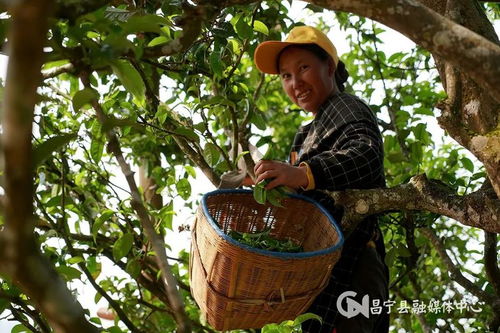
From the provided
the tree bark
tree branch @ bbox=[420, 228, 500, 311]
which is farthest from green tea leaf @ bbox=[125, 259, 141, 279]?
the tree bark

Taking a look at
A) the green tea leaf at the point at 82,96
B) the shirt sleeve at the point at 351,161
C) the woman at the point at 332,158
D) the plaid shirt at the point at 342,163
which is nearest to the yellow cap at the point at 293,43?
the woman at the point at 332,158

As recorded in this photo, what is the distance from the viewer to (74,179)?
258 cm

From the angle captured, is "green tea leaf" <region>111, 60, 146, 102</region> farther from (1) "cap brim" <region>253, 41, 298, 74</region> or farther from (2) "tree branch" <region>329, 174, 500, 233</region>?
(1) "cap brim" <region>253, 41, 298, 74</region>

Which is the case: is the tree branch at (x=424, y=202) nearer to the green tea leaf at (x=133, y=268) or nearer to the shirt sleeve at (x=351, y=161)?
the shirt sleeve at (x=351, y=161)

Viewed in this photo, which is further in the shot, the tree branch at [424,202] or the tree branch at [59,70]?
the tree branch at [424,202]

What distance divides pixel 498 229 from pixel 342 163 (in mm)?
482

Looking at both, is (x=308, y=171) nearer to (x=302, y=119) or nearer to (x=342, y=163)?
(x=342, y=163)

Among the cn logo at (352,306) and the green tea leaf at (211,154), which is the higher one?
the green tea leaf at (211,154)

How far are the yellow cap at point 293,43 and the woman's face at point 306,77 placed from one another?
33mm

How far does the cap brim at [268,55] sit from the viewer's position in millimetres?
2174

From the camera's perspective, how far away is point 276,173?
166 centimetres

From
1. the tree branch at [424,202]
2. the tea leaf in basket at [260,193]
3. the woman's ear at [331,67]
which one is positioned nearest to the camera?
the tree branch at [424,202]

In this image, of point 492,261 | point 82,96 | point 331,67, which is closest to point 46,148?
point 82,96

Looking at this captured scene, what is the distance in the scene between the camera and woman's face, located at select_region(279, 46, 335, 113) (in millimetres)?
2180
